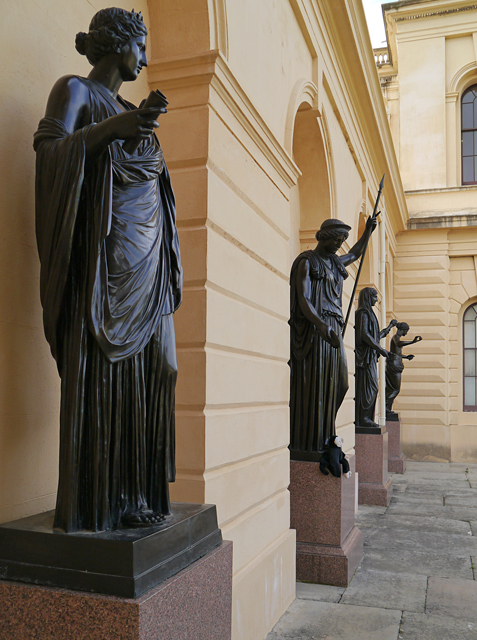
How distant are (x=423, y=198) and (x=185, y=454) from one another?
13751mm

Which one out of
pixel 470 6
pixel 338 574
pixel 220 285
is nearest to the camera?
pixel 220 285

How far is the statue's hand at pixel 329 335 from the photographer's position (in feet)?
16.4

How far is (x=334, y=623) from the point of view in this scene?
4.32 metres

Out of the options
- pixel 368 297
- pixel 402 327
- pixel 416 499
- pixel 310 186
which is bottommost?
pixel 416 499

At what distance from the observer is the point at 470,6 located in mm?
15086

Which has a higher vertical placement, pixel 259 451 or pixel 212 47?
pixel 212 47

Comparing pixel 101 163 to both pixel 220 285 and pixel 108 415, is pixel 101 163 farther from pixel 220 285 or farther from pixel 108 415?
pixel 220 285

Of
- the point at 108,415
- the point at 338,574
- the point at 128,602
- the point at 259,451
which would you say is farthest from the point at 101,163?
the point at 338,574

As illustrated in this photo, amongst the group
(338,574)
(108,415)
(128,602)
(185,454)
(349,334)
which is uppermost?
(349,334)

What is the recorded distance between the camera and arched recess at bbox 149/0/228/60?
3.62 meters

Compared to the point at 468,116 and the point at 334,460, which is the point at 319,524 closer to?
the point at 334,460

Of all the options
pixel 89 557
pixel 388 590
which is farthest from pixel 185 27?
pixel 388 590

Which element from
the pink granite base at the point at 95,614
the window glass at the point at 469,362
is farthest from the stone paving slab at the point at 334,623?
the window glass at the point at 469,362

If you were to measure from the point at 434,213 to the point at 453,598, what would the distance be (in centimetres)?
1208
